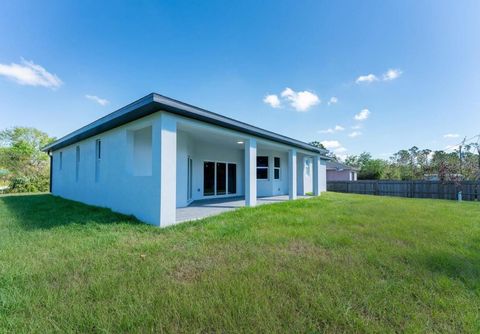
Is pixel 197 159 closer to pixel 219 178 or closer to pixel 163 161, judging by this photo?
pixel 219 178

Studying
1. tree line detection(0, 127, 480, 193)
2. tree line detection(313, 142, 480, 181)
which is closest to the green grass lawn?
tree line detection(313, 142, 480, 181)

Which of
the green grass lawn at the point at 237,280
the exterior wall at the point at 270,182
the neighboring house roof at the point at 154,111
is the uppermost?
the neighboring house roof at the point at 154,111

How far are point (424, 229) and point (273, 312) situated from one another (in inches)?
228

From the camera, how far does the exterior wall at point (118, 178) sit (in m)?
6.01

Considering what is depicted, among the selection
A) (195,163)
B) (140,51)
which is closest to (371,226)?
(195,163)

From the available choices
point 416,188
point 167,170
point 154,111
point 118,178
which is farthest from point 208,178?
point 416,188

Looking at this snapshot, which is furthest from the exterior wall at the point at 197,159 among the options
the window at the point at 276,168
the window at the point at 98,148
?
the window at the point at 98,148

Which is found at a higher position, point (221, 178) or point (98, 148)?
point (98, 148)

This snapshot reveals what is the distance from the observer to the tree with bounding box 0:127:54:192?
20.5m

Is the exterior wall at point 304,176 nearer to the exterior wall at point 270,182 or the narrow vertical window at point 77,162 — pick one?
the exterior wall at point 270,182

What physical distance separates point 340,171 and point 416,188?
11.2 m

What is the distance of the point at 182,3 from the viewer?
855cm

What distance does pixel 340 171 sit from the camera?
29.5 meters

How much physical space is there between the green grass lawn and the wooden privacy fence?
15.2m
